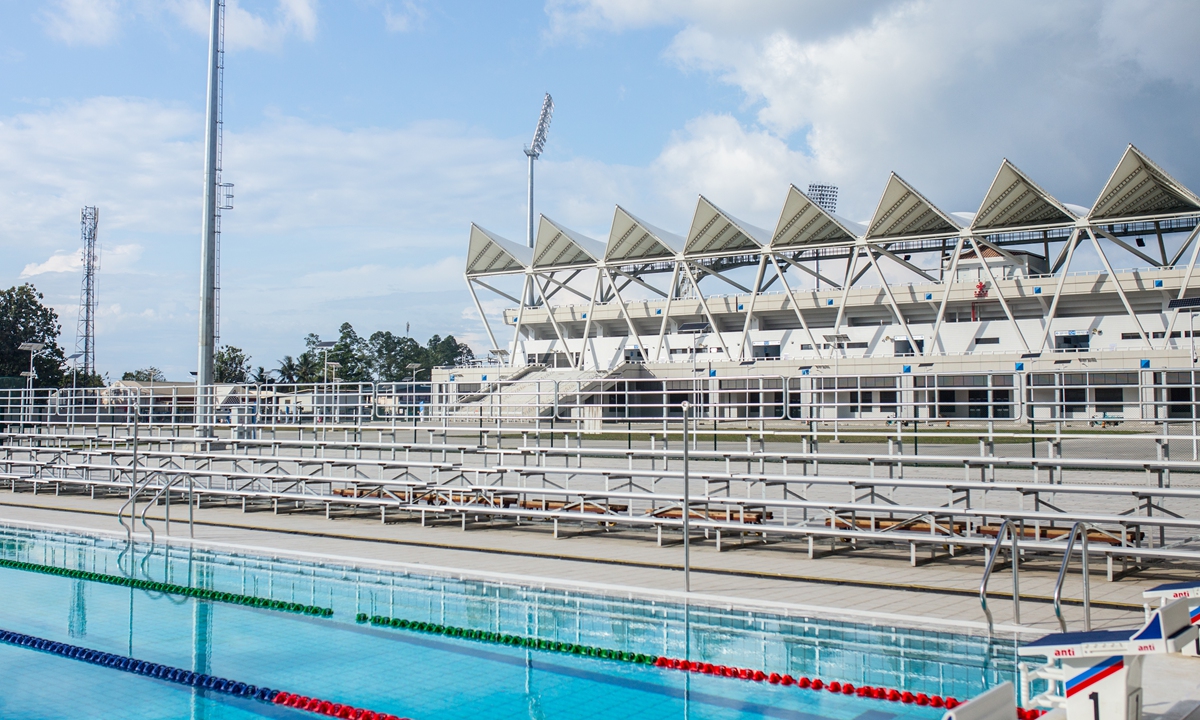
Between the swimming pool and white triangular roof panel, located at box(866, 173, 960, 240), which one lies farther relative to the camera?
white triangular roof panel, located at box(866, 173, 960, 240)

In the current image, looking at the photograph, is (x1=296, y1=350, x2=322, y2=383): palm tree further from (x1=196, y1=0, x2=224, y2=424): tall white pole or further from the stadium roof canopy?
(x1=196, y1=0, x2=224, y2=424): tall white pole

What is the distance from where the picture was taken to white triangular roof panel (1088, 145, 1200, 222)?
48000 millimetres

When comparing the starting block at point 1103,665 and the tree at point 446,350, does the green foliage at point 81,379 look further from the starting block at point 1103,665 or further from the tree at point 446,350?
the starting block at point 1103,665

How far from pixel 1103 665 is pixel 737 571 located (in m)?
6.23

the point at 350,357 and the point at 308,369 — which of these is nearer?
the point at 308,369

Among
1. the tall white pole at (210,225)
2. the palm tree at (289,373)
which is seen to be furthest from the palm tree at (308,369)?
the tall white pole at (210,225)

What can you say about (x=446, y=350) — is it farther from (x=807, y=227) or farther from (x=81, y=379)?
(x=807, y=227)

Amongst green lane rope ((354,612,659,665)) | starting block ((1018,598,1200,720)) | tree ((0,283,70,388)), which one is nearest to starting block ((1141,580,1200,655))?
starting block ((1018,598,1200,720))

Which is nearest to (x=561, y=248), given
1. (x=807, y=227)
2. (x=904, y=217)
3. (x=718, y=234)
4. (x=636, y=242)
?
(x=636, y=242)

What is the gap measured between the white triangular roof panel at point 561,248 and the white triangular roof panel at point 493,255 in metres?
1.83

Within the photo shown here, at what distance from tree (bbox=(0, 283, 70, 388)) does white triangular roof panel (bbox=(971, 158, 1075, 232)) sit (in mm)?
67399

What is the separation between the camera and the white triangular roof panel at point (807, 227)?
192 ft

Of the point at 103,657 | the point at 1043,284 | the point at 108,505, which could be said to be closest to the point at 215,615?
the point at 103,657

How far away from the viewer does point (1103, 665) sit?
5.08m
